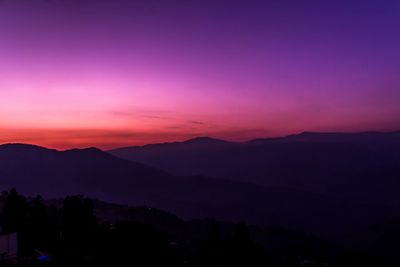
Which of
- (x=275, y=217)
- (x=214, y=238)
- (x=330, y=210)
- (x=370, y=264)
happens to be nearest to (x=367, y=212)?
(x=330, y=210)

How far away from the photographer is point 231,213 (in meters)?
172

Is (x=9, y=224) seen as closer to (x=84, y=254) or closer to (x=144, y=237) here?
(x=84, y=254)

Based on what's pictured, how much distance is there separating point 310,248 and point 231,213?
9651 cm

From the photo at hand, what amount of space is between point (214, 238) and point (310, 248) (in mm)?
40110

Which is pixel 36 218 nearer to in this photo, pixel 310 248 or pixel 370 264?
pixel 370 264

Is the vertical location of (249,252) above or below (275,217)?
above

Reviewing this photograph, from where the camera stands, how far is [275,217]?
166875 mm

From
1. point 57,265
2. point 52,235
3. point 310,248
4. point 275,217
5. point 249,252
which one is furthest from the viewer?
point 275,217

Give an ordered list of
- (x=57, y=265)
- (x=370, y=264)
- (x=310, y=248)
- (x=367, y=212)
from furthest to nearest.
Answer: (x=367, y=212) < (x=310, y=248) < (x=370, y=264) < (x=57, y=265)

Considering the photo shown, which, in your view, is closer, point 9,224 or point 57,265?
point 57,265

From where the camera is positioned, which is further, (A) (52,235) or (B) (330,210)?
(B) (330,210)

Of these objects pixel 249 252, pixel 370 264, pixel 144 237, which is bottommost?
pixel 370 264

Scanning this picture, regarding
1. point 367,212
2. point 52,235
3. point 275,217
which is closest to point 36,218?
point 52,235

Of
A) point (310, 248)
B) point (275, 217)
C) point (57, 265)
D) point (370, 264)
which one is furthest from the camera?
point (275, 217)
